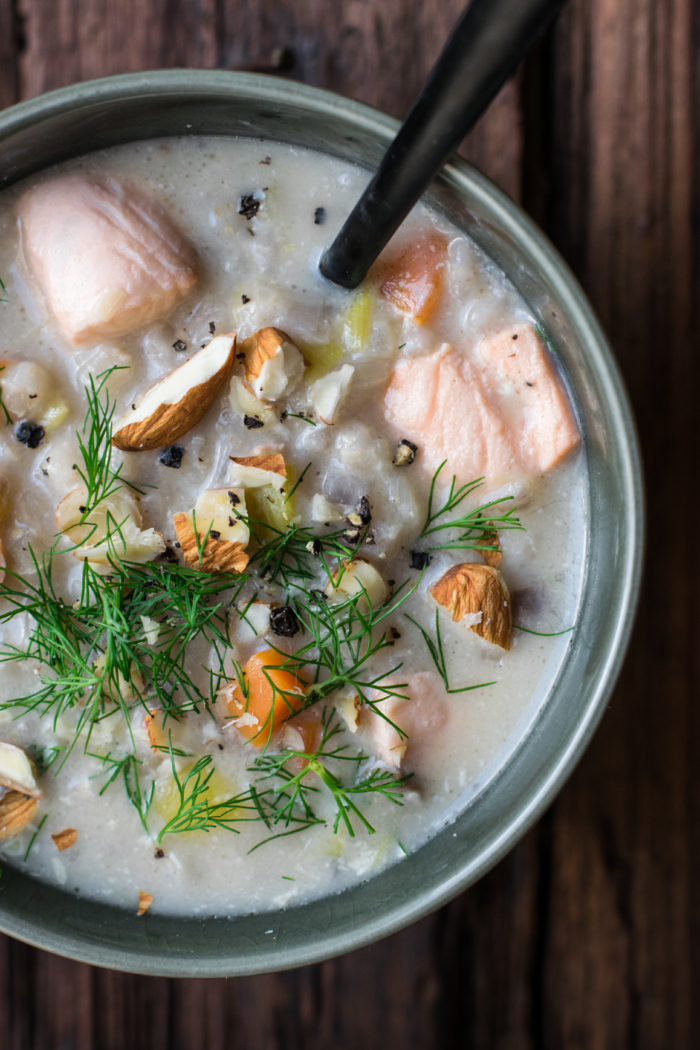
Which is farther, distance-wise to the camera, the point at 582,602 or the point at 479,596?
the point at 582,602

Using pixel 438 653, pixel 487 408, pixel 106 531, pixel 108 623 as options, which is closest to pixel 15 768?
pixel 108 623

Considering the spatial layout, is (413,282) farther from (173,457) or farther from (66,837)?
(66,837)

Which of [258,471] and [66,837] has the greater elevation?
[258,471]

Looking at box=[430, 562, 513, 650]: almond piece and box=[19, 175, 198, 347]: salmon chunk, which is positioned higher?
box=[19, 175, 198, 347]: salmon chunk

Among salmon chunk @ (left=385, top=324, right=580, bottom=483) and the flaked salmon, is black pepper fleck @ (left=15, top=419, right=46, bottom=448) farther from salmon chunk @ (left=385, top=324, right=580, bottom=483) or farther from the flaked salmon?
the flaked salmon

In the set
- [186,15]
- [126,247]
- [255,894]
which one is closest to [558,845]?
[255,894]

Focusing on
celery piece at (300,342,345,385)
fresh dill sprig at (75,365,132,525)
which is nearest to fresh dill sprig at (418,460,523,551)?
celery piece at (300,342,345,385)

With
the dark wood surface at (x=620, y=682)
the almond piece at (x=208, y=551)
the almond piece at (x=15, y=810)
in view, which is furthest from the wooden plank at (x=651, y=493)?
the almond piece at (x=15, y=810)
